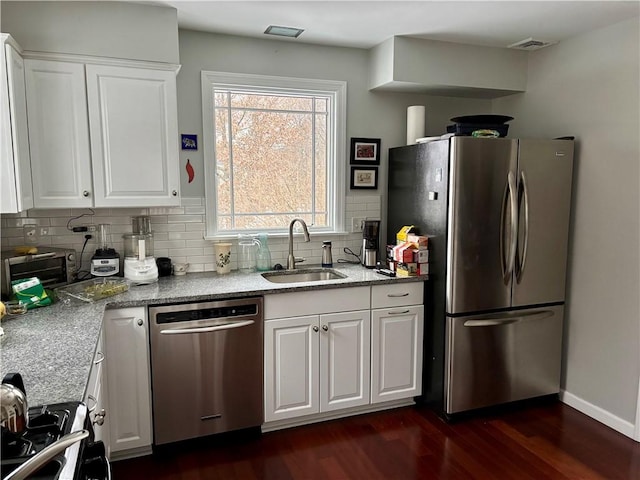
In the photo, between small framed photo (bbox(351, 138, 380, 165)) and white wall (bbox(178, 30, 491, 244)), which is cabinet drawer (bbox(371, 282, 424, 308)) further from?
small framed photo (bbox(351, 138, 380, 165))

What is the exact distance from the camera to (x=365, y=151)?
3.51 m

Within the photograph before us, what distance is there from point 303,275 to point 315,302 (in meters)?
0.53

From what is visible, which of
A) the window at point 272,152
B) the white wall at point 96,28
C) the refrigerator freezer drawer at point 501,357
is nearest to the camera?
the white wall at point 96,28

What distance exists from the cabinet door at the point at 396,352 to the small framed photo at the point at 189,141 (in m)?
1.56

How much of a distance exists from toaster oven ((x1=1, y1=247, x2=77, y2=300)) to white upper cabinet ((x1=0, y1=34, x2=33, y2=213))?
0.32 meters

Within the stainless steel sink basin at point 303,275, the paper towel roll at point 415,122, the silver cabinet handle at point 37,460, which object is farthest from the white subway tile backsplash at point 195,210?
the silver cabinet handle at point 37,460

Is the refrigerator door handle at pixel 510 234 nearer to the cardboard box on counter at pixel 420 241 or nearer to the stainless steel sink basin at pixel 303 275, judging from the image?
the cardboard box on counter at pixel 420 241

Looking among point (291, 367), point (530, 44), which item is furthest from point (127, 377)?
point (530, 44)

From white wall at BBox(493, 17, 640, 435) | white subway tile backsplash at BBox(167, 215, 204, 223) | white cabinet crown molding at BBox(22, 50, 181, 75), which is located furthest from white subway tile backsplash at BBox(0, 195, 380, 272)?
white wall at BBox(493, 17, 640, 435)

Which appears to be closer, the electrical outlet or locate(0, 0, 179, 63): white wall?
locate(0, 0, 179, 63): white wall

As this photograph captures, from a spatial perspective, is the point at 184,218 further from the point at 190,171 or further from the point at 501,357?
the point at 501,357

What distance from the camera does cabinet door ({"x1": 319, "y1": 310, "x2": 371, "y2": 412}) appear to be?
114 inches

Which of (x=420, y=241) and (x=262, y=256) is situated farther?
(x=262, y=256)

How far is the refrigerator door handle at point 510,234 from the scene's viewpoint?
2.89 m
